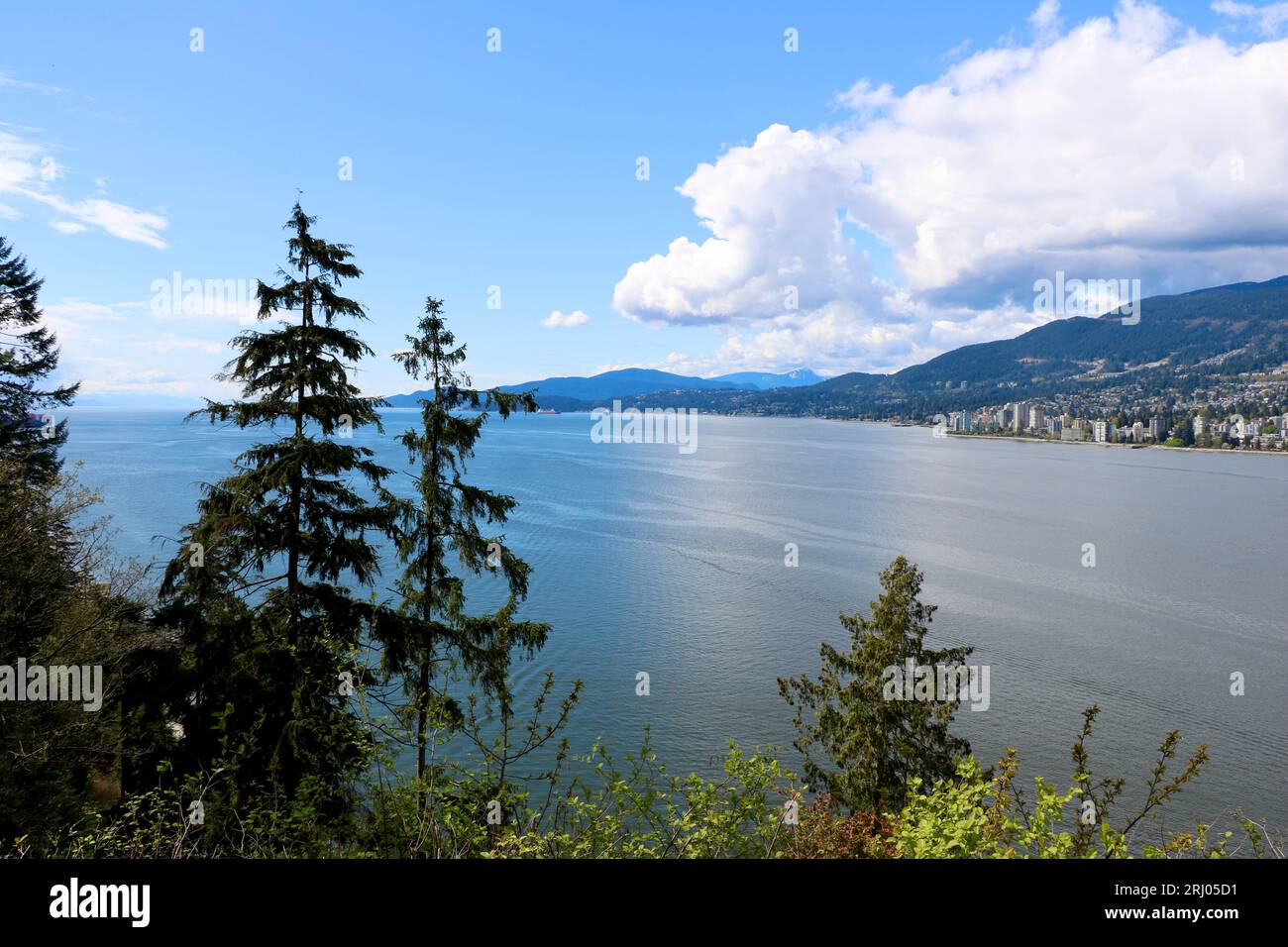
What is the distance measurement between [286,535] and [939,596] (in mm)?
42435

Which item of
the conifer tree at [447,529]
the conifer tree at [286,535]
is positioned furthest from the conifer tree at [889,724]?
the conifer tree at [286,535]

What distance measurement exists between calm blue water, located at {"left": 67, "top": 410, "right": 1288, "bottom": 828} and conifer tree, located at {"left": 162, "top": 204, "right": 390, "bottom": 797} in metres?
15.6

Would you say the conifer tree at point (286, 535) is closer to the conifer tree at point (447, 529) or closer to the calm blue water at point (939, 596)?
the conifer tree at point (447, 529)

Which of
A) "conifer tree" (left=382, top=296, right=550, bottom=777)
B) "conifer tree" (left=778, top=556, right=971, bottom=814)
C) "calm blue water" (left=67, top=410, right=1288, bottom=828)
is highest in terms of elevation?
"conifer tree" (left=382, top=296, right=550, bottom=777)

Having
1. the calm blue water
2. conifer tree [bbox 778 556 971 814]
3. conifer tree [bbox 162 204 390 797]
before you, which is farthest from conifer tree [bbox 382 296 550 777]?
the calm blue water

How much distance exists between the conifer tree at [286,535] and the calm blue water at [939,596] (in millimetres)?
15557

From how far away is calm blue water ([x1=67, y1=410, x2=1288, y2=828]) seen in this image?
28.4 metres

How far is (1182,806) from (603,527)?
47.8 metres

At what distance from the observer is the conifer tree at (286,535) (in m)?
12.1

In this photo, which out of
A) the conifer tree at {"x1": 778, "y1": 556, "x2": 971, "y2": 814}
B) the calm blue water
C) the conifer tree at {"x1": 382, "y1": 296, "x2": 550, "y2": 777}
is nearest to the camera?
the conifer tree at {"x1": 382, "y1": 296, "x2": 550, "y2": 777}

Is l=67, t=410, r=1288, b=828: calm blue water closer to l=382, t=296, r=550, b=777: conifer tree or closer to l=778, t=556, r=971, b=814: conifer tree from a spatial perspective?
l=778, t=556, r=971, b=814: conifer tree
